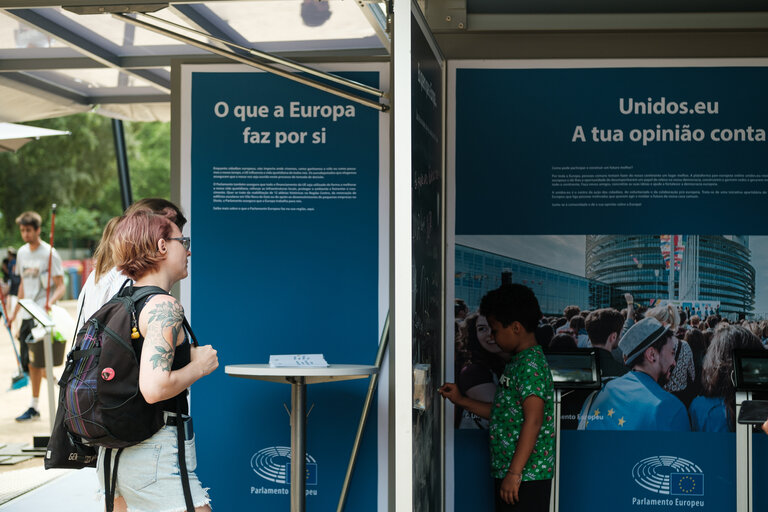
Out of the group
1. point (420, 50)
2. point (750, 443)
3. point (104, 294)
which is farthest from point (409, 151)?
point (750, 443)

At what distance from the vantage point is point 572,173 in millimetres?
4145

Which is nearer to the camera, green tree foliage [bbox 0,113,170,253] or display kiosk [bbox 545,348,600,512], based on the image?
display kiosk [bbox 545,348,600,512]

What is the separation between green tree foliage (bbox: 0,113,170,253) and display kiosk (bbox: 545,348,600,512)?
18.9m

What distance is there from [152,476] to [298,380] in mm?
1264

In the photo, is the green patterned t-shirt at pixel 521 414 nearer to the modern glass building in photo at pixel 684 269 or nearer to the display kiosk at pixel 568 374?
the display kiosk at pixel 568 374

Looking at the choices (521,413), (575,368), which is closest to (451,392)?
(521,413)

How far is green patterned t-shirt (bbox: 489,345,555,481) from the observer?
3.27 metres

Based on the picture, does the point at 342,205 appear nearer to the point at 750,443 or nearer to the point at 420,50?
the point at 420,50

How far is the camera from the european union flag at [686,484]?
4.09m

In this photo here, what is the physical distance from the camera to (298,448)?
3.88m

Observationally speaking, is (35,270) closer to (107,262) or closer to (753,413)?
(107,262)

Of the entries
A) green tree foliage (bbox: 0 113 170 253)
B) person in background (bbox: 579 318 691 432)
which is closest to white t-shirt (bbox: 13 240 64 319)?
person in background (bbox: 579 318 691 432)

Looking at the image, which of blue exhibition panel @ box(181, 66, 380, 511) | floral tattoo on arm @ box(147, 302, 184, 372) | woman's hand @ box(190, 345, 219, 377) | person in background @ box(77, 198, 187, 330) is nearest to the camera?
floral tattoo on arm @ box(147, 302, 184, 372)

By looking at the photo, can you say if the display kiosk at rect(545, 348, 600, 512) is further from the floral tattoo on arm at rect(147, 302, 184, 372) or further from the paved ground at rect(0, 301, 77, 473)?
the paved ground at rect(0, 301, 77, 473)
